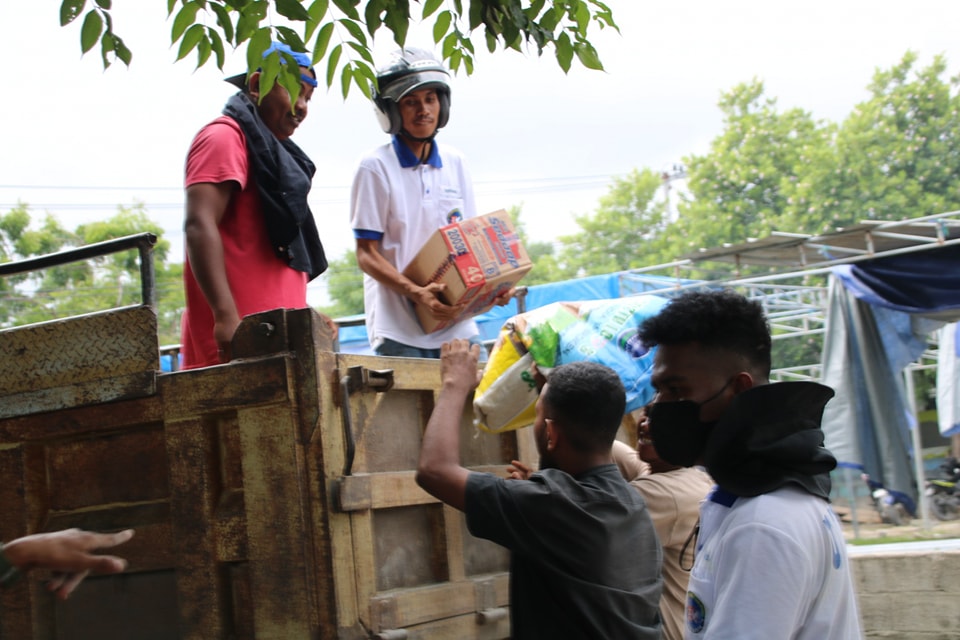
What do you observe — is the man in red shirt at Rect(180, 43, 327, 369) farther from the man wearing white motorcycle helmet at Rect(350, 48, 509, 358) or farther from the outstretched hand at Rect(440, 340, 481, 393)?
the outstretched hand at Rect(440, 340, 481, 393)

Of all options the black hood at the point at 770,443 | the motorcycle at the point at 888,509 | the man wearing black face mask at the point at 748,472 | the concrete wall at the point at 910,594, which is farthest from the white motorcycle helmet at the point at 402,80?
the motorcycle at the point at 888,509

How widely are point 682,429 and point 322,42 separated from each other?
5.36 feet

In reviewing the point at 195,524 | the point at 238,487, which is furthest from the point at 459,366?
the point at 195,524

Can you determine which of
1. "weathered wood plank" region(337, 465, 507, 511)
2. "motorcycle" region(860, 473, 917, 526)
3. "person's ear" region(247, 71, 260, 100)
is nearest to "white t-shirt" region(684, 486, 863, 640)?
"weathered wood plank" region(337, 465, 507, 511)

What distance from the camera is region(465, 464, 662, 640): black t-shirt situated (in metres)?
2.45

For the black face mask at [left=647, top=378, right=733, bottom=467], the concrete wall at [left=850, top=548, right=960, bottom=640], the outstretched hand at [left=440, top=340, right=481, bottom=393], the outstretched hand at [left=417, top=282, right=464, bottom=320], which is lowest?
the concrete wall at [left=850, top=548, right=960, bottom=640]

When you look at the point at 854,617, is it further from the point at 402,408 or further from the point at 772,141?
the point at 772,141

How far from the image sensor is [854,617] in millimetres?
1629

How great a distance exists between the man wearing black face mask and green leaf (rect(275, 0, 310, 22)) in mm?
1393

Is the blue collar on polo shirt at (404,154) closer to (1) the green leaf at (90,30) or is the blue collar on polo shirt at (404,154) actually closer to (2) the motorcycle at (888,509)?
(1) the green leaf at (90,30)

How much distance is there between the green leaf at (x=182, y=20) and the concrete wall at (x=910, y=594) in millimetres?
4272

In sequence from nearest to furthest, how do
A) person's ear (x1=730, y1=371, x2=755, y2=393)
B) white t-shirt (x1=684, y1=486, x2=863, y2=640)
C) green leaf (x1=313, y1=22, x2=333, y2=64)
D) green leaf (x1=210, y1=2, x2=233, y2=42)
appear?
white t-shirt (x1=684, y1=486, x2=863, y2=640) → person's ear (x1=730, y1=371, x2=755, y2=393) → green leaf (x1=313, y1=22, x2=333, y2=64) → green leaf (x1=210, y1=2, x2=233, y2=42)

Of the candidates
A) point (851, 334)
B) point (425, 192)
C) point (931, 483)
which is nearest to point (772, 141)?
point (931, 483)

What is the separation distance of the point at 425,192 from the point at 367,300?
1.61ft
